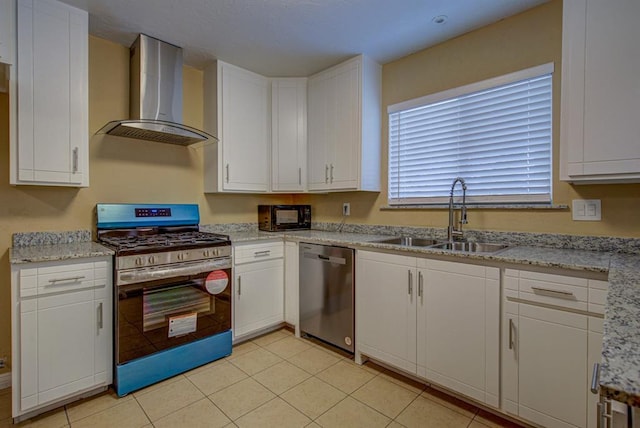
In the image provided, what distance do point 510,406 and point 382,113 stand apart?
7.63ft

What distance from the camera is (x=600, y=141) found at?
1585 mm

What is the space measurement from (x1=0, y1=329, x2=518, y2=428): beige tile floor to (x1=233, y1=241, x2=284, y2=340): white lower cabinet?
383 millimetres

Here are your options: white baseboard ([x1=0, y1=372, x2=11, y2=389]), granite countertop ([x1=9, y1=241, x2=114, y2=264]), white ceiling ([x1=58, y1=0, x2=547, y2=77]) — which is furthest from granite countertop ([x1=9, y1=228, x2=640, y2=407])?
white ceiling ([x1=58, y1=0, x2=547, y2=77])

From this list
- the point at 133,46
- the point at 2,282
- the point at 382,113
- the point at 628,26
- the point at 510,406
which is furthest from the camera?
the point at 382,113

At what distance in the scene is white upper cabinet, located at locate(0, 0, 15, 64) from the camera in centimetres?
177

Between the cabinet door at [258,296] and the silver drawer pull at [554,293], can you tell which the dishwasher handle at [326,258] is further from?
the silver drawer pull at [554,293]

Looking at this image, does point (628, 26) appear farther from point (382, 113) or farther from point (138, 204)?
point (138, 204)

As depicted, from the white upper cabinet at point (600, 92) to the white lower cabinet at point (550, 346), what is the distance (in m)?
0.61

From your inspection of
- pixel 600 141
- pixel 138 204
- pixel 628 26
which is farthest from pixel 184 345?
pixel 628 26

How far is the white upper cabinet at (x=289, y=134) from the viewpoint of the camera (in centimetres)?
319

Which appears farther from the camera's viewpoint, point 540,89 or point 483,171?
point 483,171

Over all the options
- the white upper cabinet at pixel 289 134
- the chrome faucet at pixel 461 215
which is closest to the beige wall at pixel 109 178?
the white upper cabinet at pixel 289 134

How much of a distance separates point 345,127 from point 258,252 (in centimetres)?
133

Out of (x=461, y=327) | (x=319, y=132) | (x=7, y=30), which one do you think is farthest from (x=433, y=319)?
(x=7, y=30)
